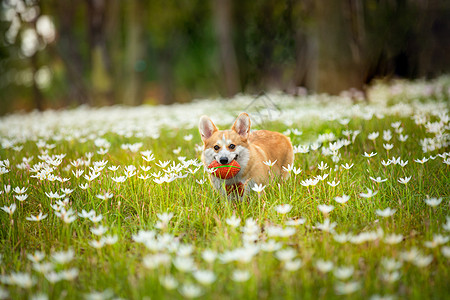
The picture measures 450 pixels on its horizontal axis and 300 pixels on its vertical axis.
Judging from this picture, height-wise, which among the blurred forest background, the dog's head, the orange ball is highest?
the blurred forest background

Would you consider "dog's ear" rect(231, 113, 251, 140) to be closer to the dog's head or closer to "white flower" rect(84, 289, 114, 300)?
the dog's head

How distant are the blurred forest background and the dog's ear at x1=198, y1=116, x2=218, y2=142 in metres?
6.69

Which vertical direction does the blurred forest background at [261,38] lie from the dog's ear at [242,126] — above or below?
above

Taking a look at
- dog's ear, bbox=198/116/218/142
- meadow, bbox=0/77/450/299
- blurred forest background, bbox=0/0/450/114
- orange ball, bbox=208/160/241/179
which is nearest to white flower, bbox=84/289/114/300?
meadow, bbox=0/77/450/299

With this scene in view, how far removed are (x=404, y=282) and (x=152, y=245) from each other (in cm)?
152

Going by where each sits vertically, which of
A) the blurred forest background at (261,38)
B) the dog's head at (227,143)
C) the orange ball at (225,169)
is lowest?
the orange ball at (225,169)

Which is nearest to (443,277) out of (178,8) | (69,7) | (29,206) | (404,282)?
(404,282)

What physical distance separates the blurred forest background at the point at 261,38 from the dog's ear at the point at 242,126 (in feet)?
22.0

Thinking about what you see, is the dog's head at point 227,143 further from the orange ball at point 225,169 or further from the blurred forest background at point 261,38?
the blurred forest background at point 261,38

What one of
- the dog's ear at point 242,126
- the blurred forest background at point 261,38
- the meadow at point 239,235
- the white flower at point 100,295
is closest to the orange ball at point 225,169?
the meadow at point 239,235

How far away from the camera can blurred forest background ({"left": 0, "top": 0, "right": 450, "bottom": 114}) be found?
1025 cm

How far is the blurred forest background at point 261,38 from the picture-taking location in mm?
10250

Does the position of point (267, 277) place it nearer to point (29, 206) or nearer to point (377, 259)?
point (377, 259)

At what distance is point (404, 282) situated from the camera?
2.06 m
